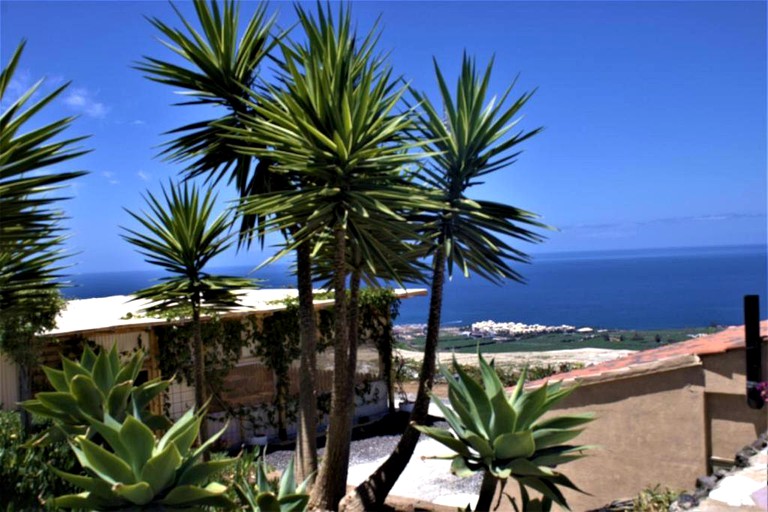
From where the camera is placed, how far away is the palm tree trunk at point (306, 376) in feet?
25.0

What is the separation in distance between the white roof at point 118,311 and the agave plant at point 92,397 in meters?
5.88

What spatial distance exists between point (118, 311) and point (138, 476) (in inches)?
440

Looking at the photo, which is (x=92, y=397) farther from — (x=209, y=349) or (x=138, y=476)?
(x=209, y=349)

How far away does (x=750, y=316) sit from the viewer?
551cm


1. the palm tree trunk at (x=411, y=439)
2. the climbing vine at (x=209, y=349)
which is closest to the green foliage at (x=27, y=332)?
the climbing vine at (x=209, y=349)

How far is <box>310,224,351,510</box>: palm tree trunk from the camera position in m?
7.18

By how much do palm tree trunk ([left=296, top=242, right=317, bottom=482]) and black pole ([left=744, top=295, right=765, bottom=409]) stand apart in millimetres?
4295

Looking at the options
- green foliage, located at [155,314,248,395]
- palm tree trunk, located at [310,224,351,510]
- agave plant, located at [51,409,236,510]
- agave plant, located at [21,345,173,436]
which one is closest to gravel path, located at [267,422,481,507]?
palm tree trunk, located at [310,224,351,510]

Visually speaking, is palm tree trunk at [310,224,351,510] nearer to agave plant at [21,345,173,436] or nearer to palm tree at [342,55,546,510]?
palm tree at [342,55,546,510]

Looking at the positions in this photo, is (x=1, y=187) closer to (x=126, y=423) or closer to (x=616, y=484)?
(x=126, y=423)

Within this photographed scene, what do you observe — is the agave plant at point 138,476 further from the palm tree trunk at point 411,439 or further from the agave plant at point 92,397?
the palm tree trunk at point 411,439

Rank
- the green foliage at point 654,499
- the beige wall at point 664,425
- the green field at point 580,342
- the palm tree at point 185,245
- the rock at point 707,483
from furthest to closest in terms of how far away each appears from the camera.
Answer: the green field at point 580,342 → the palm tree at point 185,245 → the beige wall at point 664,425 → the green foliage at point 654,499 → the rock at point 707,483

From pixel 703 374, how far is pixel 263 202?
447 centimetres

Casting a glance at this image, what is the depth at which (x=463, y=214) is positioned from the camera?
7.75m
